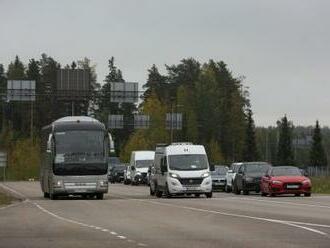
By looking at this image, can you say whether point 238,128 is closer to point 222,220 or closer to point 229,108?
point 229,108

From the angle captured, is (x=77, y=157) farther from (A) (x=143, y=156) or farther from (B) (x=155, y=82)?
(B) (x=155, y=82)

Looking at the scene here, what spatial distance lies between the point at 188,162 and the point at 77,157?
212 inches

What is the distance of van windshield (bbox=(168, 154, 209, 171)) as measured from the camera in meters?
41.1

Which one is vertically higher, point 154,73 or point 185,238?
point 154,73

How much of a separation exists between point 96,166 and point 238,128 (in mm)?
103435

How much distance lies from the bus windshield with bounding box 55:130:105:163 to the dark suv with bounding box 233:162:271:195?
974 centimetres

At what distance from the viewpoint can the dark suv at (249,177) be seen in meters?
46.3

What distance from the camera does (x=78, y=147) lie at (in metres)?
39.5

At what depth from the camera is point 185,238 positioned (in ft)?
57.7

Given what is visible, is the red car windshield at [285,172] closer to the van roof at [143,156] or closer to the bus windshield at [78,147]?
the bus windshield at [78,147]

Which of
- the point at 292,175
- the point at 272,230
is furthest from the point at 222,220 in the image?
the point at 292,175

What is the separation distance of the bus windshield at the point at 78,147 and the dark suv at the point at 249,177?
9.74 m

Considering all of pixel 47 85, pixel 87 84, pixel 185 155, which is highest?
pixel 47 85

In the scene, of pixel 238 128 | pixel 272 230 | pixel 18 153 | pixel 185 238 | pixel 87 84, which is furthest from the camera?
pixel 238 128
